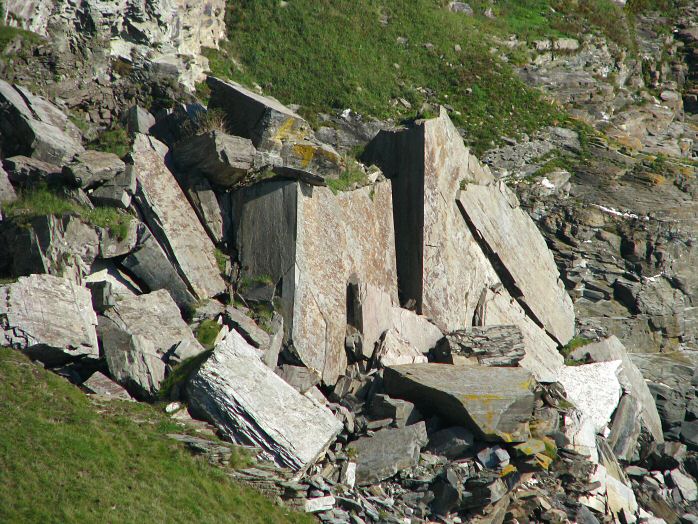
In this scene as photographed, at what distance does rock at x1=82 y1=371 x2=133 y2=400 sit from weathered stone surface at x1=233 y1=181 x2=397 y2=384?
11.7 ft

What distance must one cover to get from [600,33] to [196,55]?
19.1 meters

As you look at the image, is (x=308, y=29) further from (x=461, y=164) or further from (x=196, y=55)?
(x=461, y=164)

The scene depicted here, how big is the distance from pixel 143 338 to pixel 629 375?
1292cm

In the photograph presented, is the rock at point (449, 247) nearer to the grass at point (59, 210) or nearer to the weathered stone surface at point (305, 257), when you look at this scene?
the weathered stone surface at point (305, 257)

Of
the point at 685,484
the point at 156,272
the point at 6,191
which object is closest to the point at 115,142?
the point at 6,191

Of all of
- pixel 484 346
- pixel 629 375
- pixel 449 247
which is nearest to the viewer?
pixel 484 346

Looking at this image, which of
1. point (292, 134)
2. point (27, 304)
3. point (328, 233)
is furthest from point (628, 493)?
point (27, 304)

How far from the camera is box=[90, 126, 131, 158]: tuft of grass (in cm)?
1425

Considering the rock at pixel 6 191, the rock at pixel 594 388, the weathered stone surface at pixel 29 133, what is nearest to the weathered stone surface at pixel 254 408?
the rock at pixel 6 191

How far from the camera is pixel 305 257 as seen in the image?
14344mm

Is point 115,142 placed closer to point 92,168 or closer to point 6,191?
point 92,168

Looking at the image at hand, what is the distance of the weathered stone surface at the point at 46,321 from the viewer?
10.6m

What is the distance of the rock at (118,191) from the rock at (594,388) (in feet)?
35.1

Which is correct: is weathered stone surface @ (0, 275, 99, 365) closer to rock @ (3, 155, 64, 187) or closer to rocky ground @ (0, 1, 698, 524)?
rocky ground @ (0, 1, 698, 524)
